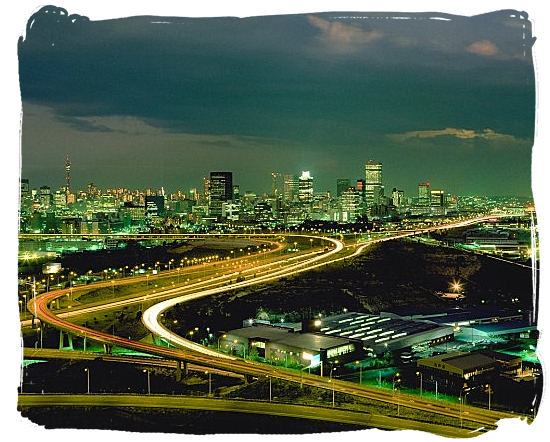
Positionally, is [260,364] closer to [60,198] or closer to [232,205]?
[232,205]

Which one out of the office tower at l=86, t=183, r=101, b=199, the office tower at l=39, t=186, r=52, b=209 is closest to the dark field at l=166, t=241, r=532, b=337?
the office tower at l=86, t=183, r=101, b=199

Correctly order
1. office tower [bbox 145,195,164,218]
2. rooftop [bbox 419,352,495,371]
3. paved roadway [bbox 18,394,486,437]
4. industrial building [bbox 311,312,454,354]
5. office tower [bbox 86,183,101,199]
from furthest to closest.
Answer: office tower [bbox 145,195,164,218] → office tower [bbox 86,183,101,199] → industrial building [bbox 311,312,454,354] → rooftop [bbox 419,352,495,371] → paved roadway [bbox 18,394,486,437]

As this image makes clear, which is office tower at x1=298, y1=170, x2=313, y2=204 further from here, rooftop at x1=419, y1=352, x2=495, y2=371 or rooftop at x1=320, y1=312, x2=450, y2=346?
rooftop at x1=419, y1=352, x2=495, y2=371

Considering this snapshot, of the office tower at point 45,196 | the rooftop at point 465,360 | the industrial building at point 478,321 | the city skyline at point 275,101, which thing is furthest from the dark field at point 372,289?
the office tower at point 45,196

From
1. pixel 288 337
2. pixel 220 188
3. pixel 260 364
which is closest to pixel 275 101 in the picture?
pixel 220 188

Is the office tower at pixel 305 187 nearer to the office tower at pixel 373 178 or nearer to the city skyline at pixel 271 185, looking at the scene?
the city skyline at pixel 271 185

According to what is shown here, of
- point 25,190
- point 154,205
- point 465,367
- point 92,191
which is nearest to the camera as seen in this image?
point 465,367
